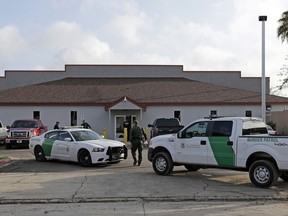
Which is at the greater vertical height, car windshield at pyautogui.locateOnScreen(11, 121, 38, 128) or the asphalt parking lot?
car windshield at pyautogui.locateOnScreen(11, 121, 38, 128)

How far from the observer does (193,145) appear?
1272cm

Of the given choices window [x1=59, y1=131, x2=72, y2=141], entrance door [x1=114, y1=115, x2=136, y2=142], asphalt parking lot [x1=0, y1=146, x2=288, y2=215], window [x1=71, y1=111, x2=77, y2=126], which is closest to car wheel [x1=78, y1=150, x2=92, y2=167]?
asphalt parking lot [x1=0, y1=146, x2=288, y2=215]

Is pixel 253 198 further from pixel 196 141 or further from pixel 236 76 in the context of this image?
pixel 236 76

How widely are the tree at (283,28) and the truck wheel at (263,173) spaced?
24893 mm

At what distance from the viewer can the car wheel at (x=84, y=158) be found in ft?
52.4

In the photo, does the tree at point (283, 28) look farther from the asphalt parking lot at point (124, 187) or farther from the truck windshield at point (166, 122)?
the asphalt parking lot at point (124, 187)

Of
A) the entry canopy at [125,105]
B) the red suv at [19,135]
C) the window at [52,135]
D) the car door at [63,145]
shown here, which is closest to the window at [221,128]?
the car door at [63,145]

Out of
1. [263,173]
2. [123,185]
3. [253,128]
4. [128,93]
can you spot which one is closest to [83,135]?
[123,185]

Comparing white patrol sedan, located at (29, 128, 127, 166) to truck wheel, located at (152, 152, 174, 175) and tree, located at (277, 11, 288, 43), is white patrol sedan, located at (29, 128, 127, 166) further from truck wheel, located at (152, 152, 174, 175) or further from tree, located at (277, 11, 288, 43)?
tree, located at (277, 11, 288, 43)

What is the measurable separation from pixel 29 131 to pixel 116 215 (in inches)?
740

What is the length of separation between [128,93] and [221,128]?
25203mm

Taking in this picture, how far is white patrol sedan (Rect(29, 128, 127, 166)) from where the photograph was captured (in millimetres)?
15906

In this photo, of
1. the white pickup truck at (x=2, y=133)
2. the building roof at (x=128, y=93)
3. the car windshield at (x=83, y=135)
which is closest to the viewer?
the car windshield at (x=83, y=135)

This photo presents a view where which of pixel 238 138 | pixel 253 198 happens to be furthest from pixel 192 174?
pixel 253 198
